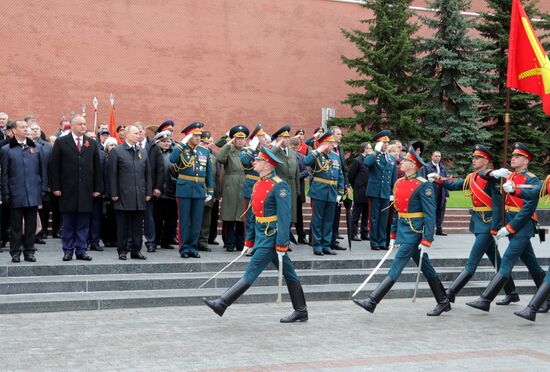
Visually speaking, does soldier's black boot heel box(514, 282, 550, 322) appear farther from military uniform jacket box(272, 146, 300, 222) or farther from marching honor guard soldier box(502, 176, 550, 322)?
military uniform jacket box(272, 146, 300, 222)

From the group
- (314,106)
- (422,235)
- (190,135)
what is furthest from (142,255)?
(314,106)

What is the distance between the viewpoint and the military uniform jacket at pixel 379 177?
12727mm

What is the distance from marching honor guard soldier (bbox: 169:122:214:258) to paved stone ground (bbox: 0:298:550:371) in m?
2.08

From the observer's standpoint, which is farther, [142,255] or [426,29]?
[426,29]

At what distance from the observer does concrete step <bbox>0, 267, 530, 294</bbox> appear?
29.3 feet

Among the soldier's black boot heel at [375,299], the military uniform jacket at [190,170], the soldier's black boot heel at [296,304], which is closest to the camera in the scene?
the soldier's black boot heel at [296,304]

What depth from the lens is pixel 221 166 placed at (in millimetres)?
12445

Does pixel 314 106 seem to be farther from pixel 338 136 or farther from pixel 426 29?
pixel 338 136

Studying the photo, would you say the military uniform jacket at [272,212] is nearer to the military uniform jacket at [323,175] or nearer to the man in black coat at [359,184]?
the military uniform jacket at [323,175]

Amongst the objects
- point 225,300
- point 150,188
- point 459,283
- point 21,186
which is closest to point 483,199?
point 459,283

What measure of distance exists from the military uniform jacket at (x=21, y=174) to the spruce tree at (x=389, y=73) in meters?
16.1

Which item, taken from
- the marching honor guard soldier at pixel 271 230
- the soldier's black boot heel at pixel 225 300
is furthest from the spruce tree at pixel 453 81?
the soldier's black boot heel at pixel 225 300

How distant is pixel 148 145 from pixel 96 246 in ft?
5.84

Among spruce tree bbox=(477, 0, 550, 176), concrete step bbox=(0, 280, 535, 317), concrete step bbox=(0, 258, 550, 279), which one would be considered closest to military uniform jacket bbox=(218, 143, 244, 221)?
concrete step bbox=(0, 258, 550, 279)
